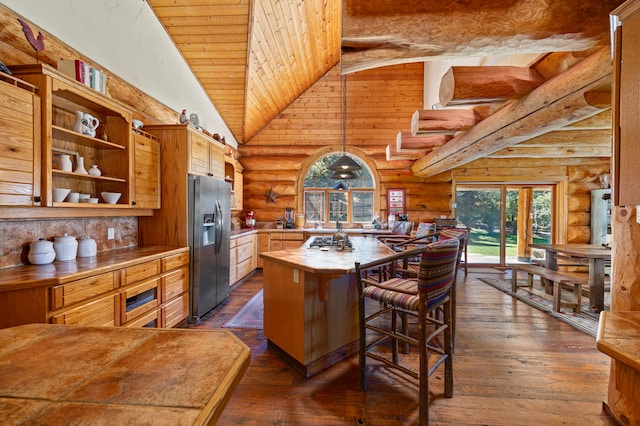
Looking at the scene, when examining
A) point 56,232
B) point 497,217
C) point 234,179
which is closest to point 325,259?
point 56,232

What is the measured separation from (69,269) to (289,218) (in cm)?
443

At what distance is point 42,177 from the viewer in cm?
197

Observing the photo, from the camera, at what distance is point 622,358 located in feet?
3.44

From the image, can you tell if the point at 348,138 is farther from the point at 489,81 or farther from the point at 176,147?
the point at 489,81

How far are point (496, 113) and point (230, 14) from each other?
3219 millimetres

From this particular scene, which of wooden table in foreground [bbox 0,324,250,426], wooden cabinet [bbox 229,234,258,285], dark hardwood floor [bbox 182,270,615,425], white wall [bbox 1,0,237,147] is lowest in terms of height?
dark hardwood floor [bbox 182,270,615,425]

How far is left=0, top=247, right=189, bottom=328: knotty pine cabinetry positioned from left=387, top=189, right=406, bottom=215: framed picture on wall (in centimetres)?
441

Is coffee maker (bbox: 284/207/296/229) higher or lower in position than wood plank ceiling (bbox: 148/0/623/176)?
lower

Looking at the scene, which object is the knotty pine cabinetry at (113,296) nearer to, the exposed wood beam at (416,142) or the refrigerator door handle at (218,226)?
the refrigerator door handle at (218,226)

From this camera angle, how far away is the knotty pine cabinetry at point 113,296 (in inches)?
69.4

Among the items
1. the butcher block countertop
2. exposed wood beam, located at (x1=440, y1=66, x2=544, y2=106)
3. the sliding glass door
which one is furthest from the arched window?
exposed wood beam, located at (x1=440, y1=66, x2=544, y2=106)

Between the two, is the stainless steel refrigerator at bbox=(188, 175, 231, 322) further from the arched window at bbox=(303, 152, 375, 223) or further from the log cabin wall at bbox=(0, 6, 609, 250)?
the arched window at bbox=(303, 152, 375, 223)

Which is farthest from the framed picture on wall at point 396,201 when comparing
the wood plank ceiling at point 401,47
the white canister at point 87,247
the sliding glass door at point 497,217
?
the white canister at point 87,247

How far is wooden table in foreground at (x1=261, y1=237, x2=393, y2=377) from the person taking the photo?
221 cm
